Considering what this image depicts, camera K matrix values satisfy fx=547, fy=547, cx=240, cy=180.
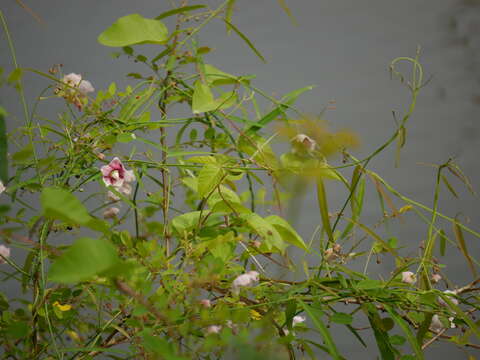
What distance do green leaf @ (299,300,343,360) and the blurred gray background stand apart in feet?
3.26

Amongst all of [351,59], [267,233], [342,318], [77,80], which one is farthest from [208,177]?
[351,59]

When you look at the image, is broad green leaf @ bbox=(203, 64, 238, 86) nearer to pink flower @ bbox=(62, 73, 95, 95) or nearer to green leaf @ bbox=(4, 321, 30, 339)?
pink flower @ bbox=(62, 73, 95, 95)

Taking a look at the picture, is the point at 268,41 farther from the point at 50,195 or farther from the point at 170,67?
the point at 50,195

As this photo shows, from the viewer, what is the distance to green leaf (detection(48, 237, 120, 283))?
0.89 ft

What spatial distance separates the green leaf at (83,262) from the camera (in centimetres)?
27

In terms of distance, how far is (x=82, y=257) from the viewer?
27cm

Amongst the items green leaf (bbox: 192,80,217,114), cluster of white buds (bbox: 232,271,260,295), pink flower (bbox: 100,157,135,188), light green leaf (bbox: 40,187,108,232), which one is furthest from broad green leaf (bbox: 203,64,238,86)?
light green leaf (bbox: 40,187,108,232)

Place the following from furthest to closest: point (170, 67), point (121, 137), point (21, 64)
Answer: point (21, 64), point (170, 67), point (121, 137)

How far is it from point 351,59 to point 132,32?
3.38 feet

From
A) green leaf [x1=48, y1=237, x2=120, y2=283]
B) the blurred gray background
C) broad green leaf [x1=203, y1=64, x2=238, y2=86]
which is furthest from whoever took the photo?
the blurred gray background

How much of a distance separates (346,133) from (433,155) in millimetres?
1135

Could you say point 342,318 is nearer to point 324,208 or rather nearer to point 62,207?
point 324,208

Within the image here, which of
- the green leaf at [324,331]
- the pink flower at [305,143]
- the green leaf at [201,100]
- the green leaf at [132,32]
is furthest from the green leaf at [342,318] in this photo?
the green leaf at [132,32]

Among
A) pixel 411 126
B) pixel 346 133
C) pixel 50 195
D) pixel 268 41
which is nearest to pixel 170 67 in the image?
pixel 346 133
